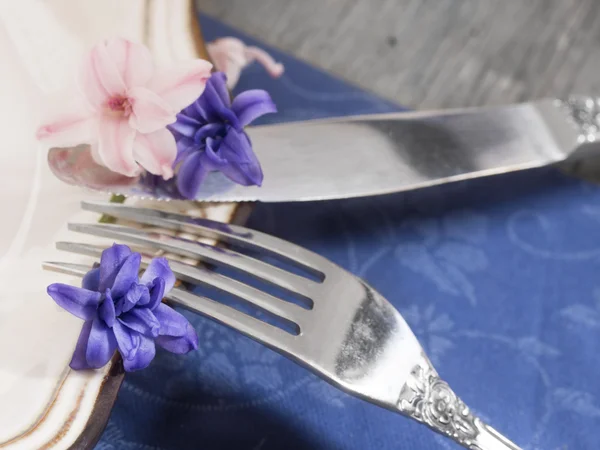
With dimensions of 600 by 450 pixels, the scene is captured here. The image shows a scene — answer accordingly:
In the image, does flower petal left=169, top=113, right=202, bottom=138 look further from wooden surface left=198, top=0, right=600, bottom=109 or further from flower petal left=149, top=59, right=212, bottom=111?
wooden surface left=198, top=0, right=600, bottom=109

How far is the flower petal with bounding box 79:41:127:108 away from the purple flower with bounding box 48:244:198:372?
99mm

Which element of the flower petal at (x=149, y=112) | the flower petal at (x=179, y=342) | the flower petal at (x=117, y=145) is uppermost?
the flower petal at (x=149, y=112)

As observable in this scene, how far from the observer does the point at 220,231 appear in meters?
0.35

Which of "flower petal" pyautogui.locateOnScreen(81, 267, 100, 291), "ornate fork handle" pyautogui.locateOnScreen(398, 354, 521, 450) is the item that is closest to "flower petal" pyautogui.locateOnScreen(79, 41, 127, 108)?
"flower petal" pyautogui.locateOnScreen(81, 267, 100, 291)

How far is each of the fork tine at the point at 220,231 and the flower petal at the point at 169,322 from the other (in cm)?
6

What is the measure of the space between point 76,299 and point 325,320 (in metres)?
0.12

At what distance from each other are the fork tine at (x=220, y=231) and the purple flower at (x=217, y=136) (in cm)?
2

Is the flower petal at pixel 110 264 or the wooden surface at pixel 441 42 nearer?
the flower petal at pixel 110 264

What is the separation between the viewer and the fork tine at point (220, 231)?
34 cm

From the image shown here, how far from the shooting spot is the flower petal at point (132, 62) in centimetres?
35

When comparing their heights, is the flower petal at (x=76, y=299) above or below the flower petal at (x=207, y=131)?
below

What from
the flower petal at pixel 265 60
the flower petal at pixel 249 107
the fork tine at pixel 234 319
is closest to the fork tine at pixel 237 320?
the fork tine at pixel 234 319

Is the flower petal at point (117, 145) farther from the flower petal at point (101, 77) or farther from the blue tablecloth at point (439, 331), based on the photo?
the blue tablecloth at point (439, 331)

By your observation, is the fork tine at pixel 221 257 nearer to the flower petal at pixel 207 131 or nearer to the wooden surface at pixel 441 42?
the flower petal at pixel 207 131
